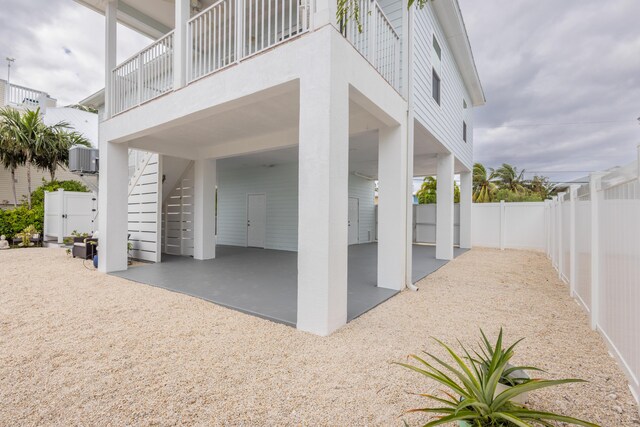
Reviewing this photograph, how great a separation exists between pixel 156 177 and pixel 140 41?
569 cm

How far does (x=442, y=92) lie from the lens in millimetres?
7887

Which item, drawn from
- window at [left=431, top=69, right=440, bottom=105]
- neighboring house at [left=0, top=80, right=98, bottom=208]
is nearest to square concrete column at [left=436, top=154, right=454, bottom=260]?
window at [left=431, top=69, right=440, bottom=105]

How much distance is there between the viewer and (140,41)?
389 inches

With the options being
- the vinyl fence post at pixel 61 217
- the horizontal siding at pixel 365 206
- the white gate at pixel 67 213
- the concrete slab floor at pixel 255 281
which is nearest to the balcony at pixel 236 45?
the concrete slab floor at pixel 255 281

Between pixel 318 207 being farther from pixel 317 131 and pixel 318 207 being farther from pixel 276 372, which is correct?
pixel 276 372

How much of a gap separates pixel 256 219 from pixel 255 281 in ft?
20.6

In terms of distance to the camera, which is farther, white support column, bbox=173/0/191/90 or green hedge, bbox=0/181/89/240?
green hedge, bbox=0/181/89/240

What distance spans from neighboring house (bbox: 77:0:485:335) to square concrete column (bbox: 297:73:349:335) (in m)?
0.01

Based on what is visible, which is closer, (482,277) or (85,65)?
(482,277)

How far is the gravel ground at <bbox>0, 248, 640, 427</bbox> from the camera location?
1924mm

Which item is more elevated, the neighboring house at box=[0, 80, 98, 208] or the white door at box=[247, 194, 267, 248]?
the neighboring house at box=[0, 80, 98, 208]

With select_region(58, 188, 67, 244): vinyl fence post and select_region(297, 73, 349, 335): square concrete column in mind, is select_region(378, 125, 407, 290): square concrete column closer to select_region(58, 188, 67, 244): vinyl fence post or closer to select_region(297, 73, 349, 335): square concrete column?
select_region(297, 73, 349, 335): square concrete column

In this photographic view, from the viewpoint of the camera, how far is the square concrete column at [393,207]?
5059 millimetres

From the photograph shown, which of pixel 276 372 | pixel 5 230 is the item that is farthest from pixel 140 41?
pixel 276 372
